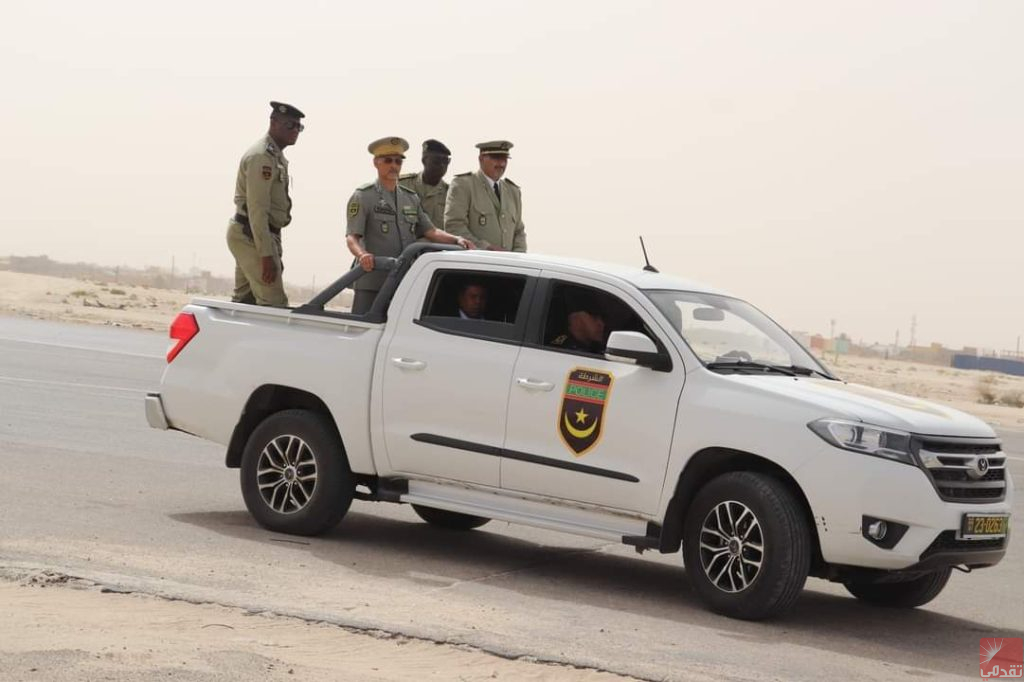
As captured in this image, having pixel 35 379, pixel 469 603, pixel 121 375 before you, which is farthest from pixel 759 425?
pixel 121 375

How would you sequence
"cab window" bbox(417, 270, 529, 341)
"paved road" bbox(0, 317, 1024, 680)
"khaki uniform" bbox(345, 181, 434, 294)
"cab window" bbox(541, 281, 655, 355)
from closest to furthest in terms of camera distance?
"paved road" bbox(0, 317, 1024, 680), "cab window" bbox(541, 281, 655, 355), "cab window" bbox(417, 270, 529, 341), "khaki uniform" bbox(345, 181, 434, 294)

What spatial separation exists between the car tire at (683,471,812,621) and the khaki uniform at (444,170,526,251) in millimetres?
4433

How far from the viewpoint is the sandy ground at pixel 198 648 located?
6219 millimetres

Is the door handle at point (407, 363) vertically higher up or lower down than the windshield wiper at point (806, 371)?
lower down

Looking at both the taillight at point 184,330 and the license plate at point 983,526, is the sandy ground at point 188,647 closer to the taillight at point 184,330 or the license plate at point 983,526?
the license plate at point 983,526

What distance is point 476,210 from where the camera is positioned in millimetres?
12523

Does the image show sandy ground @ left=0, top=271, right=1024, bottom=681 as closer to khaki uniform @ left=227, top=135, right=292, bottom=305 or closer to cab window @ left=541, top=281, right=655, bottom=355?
cab window @ left=541, top=281, right=655, bottom=355

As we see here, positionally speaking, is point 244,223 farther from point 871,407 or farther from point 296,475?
point 871,407

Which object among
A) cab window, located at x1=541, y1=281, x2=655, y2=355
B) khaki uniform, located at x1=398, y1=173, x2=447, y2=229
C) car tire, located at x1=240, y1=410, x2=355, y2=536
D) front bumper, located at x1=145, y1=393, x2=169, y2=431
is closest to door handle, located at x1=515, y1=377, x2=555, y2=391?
cab window, located at x1=541, y1=281, x2=655, y2=355

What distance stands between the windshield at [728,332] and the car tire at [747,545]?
2.75ft

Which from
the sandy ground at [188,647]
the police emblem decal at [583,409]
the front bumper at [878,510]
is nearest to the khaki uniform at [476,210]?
the police emblem decal at [583,409]

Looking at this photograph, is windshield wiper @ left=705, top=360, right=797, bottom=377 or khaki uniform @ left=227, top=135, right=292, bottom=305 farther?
khaki uniform @ left=227, top=135, right=292, bottom=305

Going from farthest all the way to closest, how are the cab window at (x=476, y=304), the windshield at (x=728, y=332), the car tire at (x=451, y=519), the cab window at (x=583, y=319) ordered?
1. the car tire at (x=451, y=519)
2. the cab window at (x=476, y=304)
3. the cab window at (x=583, y=319)
4. the windshield at (x=728, y=332)

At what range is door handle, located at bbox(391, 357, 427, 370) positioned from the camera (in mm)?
9602
